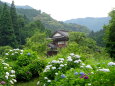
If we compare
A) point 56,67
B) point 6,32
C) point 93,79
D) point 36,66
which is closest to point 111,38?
point 36,66

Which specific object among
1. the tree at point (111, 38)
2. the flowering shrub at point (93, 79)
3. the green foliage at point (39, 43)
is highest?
the flowering shrub at point (93, 79)

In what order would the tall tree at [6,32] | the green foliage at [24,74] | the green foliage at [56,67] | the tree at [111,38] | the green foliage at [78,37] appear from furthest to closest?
the tall tree at [6,32]
the green foliage at [78,37]
the tree at [111,38]
the green foliage at [24,74]
the green foliage at [56,67]

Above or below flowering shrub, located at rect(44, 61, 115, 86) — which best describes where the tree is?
below

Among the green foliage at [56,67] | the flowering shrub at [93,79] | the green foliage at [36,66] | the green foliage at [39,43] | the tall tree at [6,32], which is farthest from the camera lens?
the tall tree at [6,32]

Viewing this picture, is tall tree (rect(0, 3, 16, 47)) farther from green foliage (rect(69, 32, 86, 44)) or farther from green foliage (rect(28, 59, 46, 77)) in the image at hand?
green foliage (rect(28, 59, 46, 77))

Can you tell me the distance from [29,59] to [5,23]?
85.1 feet

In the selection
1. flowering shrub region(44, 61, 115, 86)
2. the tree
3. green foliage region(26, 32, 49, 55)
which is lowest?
green foliage region(26, 32, 49, 55)

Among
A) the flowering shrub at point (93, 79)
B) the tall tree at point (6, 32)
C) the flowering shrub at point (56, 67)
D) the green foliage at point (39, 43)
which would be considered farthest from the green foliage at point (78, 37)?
the tall tree at point (6, 32)

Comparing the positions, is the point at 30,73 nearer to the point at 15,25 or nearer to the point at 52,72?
the point at 52,72

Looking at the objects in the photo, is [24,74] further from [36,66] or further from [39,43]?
[39,43]

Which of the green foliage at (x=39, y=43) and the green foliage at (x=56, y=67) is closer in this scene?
the green foliage at (x=56, y=67)

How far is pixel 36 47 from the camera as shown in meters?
19.4

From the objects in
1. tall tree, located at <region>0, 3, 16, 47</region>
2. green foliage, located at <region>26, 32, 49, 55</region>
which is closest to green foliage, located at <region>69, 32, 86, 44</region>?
green foliage, located at <region>26, 32, 49, 55</region>

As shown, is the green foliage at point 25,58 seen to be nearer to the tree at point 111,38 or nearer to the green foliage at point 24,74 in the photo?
the green foliage at point 24,74
